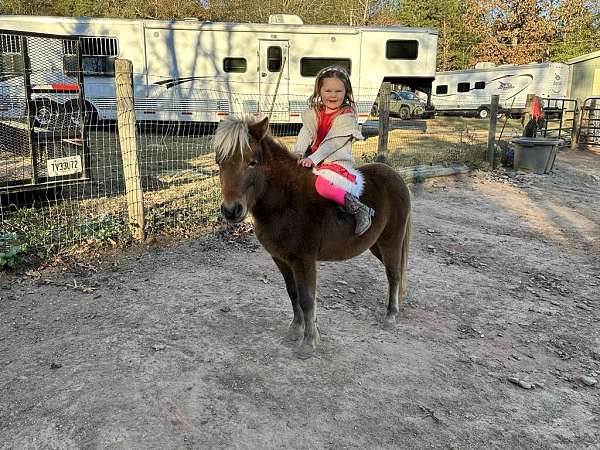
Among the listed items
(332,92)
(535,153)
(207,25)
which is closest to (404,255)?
(332,92)

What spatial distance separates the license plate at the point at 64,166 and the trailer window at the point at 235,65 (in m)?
9.37

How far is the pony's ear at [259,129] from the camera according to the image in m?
2.75

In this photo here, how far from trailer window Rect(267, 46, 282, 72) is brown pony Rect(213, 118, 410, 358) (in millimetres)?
11956

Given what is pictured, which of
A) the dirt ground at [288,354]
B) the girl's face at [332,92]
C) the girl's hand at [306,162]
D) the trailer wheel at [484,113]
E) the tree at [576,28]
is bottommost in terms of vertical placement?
the dirt ground at [288,354]

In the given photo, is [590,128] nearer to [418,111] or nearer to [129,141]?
[418,111]

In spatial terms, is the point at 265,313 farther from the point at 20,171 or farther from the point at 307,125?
the point at 20,171

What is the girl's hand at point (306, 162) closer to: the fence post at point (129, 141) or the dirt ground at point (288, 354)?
the dirt ground at point (288, 354)

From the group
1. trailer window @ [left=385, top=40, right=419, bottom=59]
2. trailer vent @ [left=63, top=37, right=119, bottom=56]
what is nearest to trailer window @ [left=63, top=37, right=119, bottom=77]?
trailer vent @ [left=63, top=37, right=119, bottom=56]

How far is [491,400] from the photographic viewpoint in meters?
2.92

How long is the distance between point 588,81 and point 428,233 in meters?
16.3

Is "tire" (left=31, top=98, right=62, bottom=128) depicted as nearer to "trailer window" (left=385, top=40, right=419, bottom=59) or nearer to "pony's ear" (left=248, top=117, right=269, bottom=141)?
"pony's ear" (left=248, top=117, right=269, bottom=141)

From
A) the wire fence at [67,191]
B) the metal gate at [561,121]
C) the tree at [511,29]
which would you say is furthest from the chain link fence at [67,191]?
the tree at [511,29]

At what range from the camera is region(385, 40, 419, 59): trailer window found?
15.2 meters

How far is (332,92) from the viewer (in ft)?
10.5
